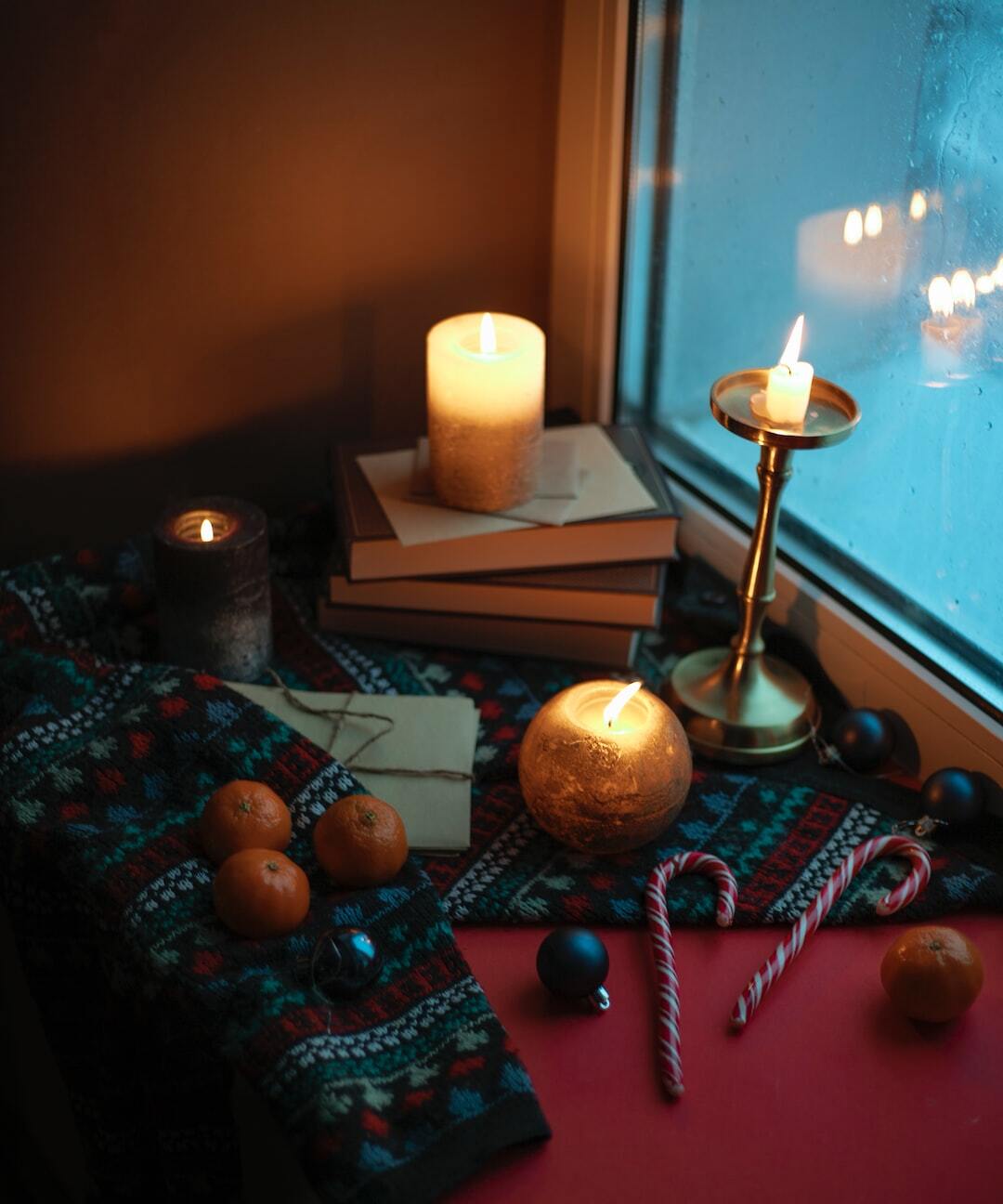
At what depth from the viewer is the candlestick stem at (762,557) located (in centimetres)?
100

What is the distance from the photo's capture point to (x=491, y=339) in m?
1.13

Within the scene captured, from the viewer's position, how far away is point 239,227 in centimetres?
120

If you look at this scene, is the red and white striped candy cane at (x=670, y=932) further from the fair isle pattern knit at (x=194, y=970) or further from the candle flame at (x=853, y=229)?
the candle flame at (x=853, y=229)

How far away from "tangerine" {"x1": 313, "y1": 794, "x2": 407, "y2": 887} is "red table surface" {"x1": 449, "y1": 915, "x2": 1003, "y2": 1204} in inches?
3.3

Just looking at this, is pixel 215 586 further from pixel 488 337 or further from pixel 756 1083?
pixel 756 1083

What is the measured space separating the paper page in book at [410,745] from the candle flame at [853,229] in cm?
50

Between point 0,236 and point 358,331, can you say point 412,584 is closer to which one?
point 358,331

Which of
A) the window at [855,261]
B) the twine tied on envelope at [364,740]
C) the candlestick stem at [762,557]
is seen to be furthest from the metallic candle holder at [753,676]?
the twine tied on envelope at [364,740]

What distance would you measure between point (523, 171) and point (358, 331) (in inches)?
9.1

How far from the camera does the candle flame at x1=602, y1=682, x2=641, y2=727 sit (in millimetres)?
947

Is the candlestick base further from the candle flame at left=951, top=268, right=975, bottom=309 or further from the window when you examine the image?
the candle flame at left=951, top=268, right=975, bottom=309

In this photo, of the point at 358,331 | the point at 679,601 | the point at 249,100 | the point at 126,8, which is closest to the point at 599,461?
the point at 679,601

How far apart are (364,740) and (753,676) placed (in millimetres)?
332

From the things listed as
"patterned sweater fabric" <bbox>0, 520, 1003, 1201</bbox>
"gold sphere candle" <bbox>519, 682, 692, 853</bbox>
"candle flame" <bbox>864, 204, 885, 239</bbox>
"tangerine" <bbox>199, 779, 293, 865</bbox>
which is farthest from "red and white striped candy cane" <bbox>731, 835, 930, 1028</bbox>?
"candle flame" <bbox>864, 204, 885, 239</bbox>
